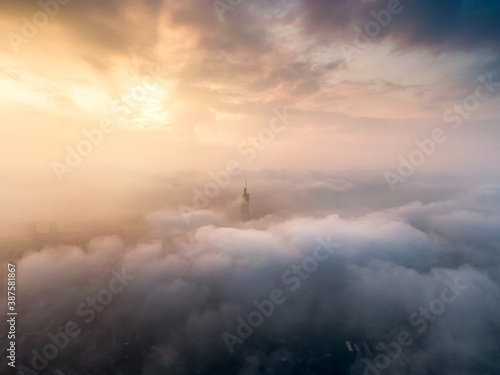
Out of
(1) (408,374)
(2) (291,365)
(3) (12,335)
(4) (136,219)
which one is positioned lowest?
(1) (408,374)

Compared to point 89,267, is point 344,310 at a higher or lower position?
lower

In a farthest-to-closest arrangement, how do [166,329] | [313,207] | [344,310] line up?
1. [313,207]
2. [344,310]
3. [166,329]

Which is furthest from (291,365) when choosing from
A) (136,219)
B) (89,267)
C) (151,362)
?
(136,219)

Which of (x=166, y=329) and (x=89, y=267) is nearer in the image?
(x=166, y=329)

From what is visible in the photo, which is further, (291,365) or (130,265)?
(130,265)

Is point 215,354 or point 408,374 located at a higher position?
point 215,354

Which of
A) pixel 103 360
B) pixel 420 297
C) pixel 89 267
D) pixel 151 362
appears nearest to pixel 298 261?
pixel 420 297

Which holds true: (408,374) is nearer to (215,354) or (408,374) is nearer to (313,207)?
(215,354)

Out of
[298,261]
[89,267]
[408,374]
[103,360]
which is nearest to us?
[103,360]

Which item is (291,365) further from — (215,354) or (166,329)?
(166,329)
